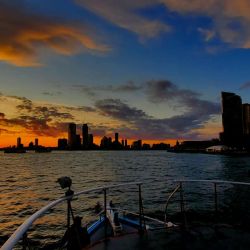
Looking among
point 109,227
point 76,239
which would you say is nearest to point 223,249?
point 76,239

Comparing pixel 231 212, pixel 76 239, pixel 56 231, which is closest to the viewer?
pixel 76 239

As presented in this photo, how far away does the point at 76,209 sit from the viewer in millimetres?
31250

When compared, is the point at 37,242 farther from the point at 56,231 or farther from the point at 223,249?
the point at 223,249

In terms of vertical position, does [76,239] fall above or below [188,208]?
above

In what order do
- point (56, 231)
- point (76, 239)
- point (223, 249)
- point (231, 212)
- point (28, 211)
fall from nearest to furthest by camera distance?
point (223, 249) < point (76, 239) < point (56, 231) < point (231, 212) < point (28, 211)

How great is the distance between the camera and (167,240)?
7.92 metres

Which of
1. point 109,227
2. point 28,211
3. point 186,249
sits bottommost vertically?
point 28,211

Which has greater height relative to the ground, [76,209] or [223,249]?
[223,249]

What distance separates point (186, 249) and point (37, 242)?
15745 mm

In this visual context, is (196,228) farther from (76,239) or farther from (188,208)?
(188,208)

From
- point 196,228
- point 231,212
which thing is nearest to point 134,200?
point 231,212

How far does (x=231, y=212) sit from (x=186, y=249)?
81.8 feet

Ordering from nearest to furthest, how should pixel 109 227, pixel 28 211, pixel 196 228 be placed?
pixel 196 228 → pixel 109 227 → pixel 28 211

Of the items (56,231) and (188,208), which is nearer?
(56,231)
